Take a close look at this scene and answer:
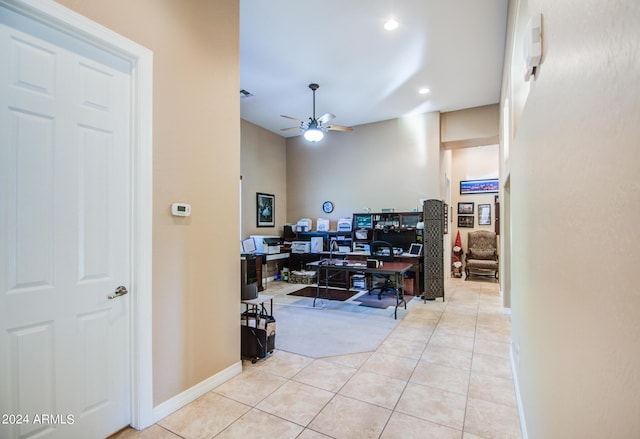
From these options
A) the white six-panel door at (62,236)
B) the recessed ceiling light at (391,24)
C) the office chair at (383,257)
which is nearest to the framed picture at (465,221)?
the office chair at (383,257)

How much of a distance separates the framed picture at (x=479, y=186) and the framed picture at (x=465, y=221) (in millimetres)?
657

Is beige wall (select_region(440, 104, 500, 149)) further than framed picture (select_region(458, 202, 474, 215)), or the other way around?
framed picture (select_region(458, 202, 474, 215))

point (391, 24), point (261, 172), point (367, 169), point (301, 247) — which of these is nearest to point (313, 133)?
point (391, 24)

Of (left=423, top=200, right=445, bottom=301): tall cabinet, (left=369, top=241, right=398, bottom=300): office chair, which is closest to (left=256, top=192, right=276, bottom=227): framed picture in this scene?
(left=369, top=241, right=398, bottom=300): office chair

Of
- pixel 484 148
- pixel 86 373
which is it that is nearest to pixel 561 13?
pixel 86 373

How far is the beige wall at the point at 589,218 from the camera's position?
570 mm

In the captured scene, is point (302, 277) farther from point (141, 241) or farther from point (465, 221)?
point (141, 241)

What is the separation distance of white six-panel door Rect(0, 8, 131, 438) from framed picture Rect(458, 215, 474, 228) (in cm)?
837

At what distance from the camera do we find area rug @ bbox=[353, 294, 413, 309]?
203 inches

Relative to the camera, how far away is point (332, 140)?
25.6ft

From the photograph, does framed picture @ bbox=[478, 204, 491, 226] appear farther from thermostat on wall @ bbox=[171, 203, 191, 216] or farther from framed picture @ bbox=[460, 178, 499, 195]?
thermostat on wall @ bbox=[171, 203, 191, 216]

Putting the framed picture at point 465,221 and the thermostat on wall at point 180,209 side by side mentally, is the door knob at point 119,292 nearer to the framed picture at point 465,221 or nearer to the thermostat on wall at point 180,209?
the thermostat on wall at point 180,209

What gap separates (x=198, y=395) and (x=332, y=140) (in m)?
6.51

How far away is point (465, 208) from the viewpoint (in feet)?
28.0
